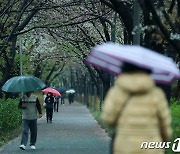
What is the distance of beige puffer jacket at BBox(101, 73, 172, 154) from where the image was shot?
6.14 meters

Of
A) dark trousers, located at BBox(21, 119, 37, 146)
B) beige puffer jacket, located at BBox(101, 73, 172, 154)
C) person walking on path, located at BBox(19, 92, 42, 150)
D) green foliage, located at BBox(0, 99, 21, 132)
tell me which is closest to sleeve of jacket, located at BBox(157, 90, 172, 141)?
beige puffer jacket, located at BBox(101, 73, 172, 154)

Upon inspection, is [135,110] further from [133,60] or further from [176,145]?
[176,145]

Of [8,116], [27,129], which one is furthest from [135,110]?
[8,116]

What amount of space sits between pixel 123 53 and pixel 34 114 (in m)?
11.6

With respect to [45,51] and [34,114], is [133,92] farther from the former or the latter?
[45,51]

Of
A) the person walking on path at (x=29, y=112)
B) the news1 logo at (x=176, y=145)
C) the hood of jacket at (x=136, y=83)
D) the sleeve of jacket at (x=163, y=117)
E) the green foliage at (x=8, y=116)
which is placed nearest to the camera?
the hood of jacket at (x=136, y=83)

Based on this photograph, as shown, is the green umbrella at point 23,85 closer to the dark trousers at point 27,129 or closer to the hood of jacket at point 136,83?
the dark trousers at point 27,129

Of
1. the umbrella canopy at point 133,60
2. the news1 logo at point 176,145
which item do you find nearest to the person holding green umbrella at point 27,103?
the news1 logo at point 176,145

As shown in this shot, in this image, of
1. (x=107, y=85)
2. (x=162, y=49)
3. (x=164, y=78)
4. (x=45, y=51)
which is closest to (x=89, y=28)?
(x=107, y=85)

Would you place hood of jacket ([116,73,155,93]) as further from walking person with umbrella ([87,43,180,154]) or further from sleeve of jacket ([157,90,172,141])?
sleeve of jacket ([157,90,172,141])

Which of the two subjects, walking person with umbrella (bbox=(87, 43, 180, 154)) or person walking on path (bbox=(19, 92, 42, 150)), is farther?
person walking on path (bbox=(19, 92, 42, 150))

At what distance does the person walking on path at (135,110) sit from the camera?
20.2 ft

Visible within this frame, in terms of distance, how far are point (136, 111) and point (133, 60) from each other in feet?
1.52

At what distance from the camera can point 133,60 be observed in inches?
244
